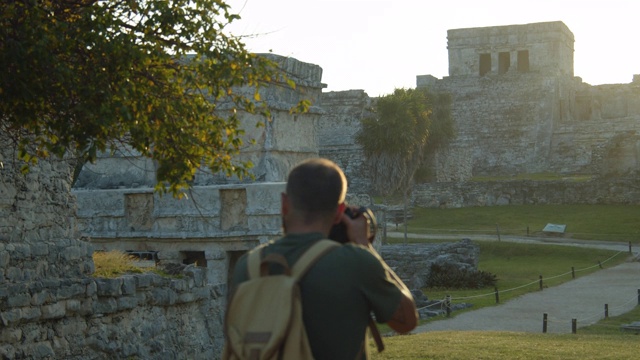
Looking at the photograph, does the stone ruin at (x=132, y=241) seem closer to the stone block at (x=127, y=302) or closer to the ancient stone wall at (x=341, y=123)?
the stone block at (x=127, y=302)

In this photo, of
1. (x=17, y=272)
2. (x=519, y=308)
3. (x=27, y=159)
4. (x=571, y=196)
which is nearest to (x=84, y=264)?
(x=17, y=272)

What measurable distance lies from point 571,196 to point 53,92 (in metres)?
30.1

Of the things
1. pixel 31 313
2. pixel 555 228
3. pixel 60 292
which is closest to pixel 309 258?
pixel 31 313

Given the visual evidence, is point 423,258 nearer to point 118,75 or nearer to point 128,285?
point 128,285

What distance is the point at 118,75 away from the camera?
7.59 m

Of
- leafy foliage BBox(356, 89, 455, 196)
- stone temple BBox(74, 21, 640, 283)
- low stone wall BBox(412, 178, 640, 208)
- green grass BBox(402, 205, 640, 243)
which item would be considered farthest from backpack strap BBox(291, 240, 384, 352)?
low stone wall BBox(412, 178, 640, 208)

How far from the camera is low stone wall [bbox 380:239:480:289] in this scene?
2292cm

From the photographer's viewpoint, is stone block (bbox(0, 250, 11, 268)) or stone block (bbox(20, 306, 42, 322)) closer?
stone block (bbox(20, 306, 42, 322))

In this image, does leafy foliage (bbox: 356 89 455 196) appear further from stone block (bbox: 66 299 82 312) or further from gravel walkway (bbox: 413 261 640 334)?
stone block (bbox: 66 299 82 312)

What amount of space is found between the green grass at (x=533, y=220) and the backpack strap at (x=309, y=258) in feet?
85.3

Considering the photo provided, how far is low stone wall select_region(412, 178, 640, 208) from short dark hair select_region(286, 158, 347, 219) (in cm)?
3246

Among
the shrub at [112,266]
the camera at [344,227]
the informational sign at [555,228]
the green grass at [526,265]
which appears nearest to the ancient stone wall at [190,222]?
the shrub at [112,266]

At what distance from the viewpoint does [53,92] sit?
7.63 meters

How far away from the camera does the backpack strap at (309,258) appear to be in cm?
427
